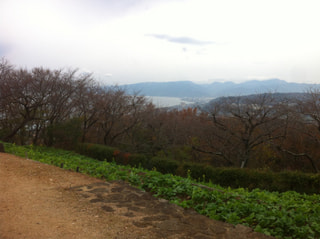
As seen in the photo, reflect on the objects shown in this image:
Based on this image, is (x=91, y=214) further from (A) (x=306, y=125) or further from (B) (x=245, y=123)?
(A) (x=306, y=125)

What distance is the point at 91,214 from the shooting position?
4.81 meters

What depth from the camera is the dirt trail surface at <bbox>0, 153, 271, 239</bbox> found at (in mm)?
4039

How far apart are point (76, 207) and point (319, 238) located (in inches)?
176

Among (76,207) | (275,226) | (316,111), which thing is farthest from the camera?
(316,111)

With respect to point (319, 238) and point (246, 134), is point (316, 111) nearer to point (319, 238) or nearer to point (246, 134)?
point (246, 134)

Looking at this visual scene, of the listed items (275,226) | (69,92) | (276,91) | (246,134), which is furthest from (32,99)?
(275,226)

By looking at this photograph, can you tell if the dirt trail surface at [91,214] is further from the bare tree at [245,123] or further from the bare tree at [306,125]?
the bare tree at [306,125]

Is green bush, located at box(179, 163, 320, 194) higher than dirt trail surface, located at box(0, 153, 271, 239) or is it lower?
lower

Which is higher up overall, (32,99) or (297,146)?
(32,99)

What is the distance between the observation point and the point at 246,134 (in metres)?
15.6

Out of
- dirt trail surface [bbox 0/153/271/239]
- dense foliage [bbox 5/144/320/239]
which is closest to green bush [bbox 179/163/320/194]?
dense foliage [bbox 5/144/320/239]

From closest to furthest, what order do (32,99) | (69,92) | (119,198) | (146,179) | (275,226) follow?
(275,226) → (119,198) → (146,179) → (32,99) → (69,92)

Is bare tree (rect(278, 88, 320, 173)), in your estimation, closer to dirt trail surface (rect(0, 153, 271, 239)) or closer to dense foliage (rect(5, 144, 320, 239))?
dense foliage (rect(5, 144, 320, 239))

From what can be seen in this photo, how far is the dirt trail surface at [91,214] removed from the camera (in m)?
4.04
